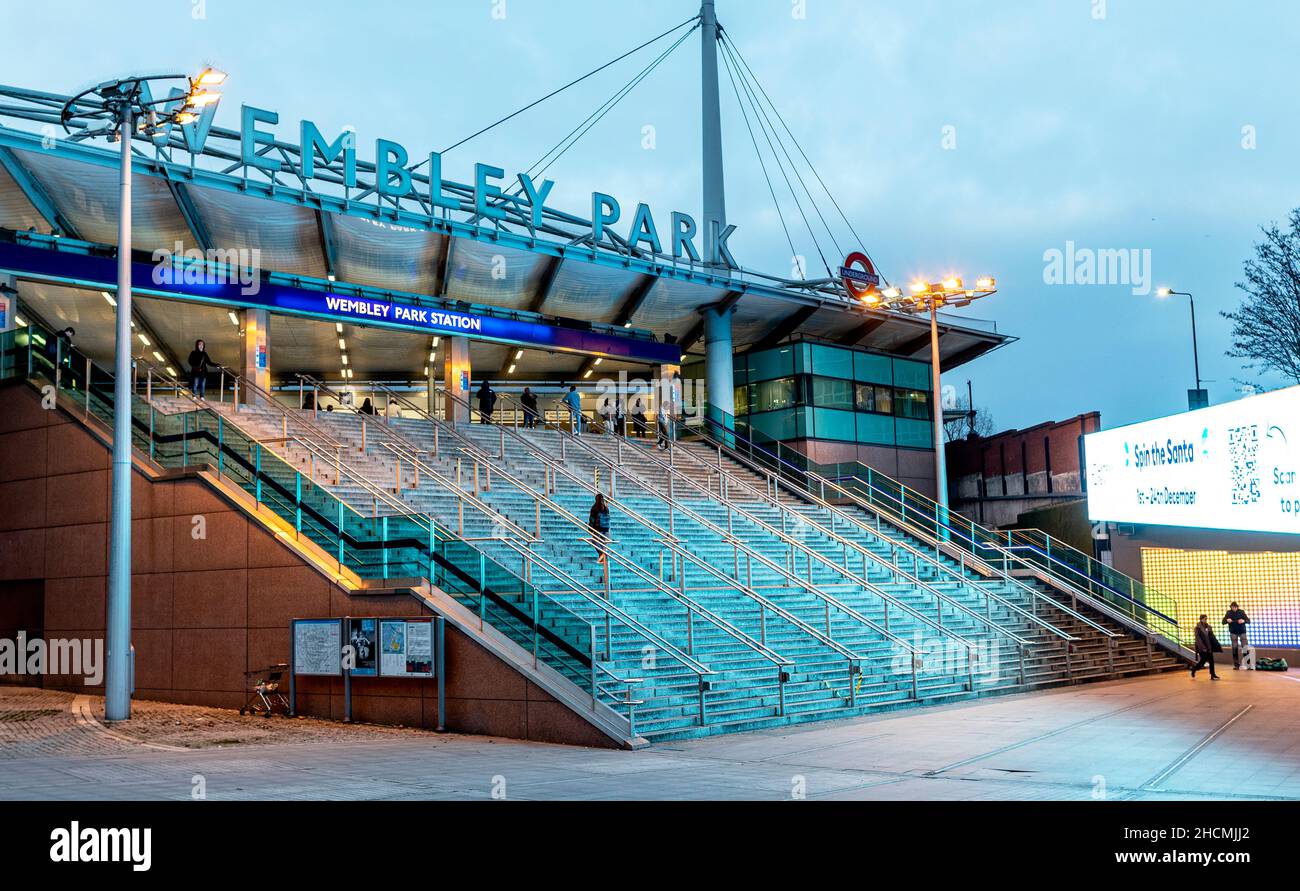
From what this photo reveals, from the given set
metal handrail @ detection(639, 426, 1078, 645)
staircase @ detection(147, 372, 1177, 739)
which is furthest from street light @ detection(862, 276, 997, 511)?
metal handrail @ detection(639, 426, 1078, 645)

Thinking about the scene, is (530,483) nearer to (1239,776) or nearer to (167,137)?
(167,137)

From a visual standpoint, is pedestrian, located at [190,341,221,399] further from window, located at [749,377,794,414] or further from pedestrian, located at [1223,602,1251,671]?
pedestrian, located at [1223,602,1251,671]

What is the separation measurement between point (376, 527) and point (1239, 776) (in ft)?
38.3

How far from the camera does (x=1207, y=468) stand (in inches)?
878

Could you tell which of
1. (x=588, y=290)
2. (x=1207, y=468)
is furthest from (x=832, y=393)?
(x=1207, y=468)

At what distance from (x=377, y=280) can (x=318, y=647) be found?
1752 cm

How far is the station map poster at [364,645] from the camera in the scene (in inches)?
672

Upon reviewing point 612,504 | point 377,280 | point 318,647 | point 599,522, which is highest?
point 377,280

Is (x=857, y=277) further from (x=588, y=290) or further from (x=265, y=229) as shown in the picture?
(x=265, y=229)

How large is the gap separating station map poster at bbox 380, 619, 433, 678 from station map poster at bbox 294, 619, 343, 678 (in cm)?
92

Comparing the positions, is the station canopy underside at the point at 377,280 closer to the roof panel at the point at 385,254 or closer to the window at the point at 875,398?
the roof panel at the point at 385,254

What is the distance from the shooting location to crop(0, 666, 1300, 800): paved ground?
10.9 meters

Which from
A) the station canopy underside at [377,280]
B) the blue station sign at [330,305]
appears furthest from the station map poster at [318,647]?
the blue station sign at [330,305]
